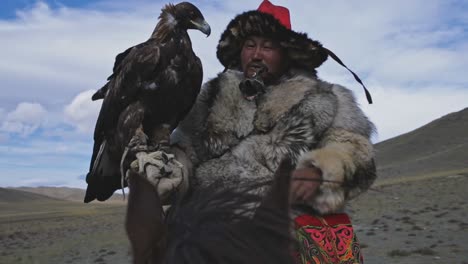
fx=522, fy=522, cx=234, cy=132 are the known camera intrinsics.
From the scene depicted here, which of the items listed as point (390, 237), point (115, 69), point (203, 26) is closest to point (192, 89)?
point (203, 26)

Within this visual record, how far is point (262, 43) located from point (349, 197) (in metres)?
1.10

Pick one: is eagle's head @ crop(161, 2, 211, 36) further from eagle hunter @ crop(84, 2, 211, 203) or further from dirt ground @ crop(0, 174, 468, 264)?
dirt ground @ crop(0, 174, 468, 264)

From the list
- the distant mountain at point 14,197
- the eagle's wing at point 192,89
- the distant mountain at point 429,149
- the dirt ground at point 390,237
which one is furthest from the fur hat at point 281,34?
the distant mountain at point 14,197

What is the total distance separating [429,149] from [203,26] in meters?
78.6

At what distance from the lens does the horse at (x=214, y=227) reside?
1187mm

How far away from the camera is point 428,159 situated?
6291 centimetres

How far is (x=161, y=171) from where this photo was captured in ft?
8.26

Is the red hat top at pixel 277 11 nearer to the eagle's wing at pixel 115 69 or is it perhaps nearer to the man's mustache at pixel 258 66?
the man's mustache at pixel 258 66

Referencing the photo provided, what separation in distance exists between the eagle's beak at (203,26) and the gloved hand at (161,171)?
0.89 metres

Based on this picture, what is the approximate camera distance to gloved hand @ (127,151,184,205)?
2486mm

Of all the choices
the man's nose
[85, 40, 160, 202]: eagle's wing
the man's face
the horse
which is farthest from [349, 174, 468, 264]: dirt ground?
the horse

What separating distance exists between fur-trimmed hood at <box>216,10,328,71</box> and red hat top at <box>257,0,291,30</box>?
70 mm

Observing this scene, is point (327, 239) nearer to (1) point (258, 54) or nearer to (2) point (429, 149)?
(1) point (258, 54)

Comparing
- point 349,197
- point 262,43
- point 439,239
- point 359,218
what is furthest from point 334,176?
point 359,218
